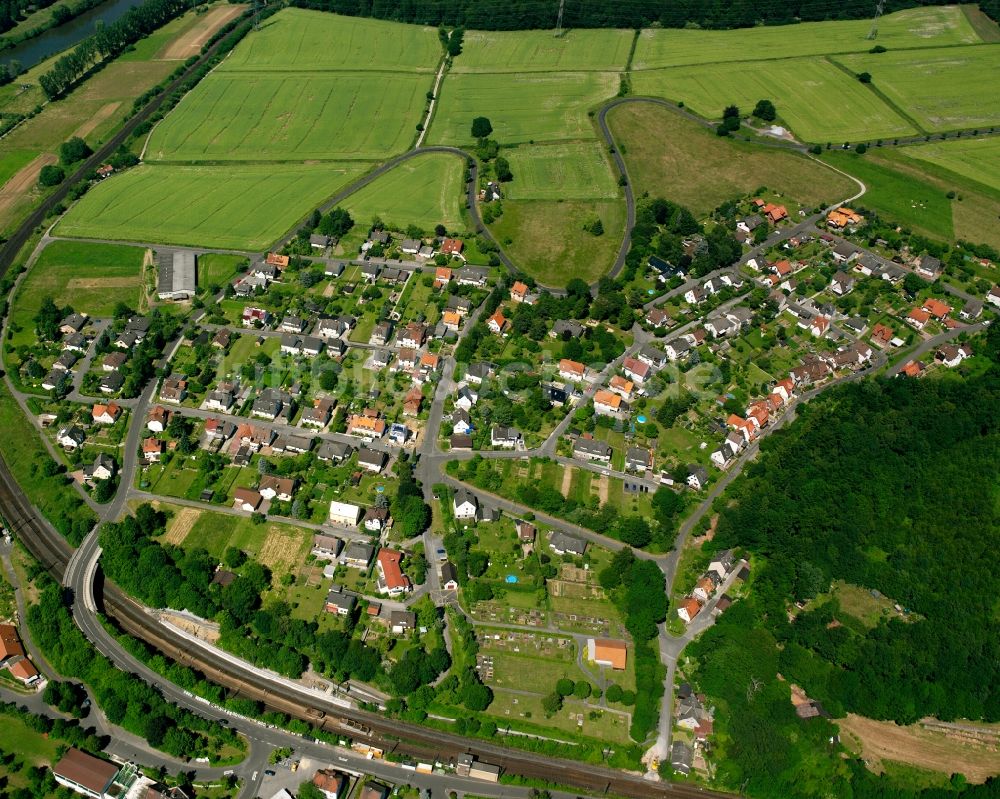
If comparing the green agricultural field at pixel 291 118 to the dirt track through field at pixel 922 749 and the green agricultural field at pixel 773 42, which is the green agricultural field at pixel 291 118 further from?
the dirt track through field at pixel 922 749

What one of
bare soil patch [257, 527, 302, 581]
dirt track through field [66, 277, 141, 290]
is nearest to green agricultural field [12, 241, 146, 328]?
dirt track through field [66, 277, 141, 290]

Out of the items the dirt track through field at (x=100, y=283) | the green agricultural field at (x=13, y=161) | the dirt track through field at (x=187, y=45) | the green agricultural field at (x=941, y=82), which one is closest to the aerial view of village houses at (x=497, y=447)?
the dirt track through field at (x=100, y=283)

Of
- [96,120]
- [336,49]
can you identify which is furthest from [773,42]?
[96,120]

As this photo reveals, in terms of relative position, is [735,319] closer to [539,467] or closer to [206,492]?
[539,467]

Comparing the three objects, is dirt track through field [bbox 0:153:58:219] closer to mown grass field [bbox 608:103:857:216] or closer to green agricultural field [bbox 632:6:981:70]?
mown grass field [bbox 608:103:857:216]

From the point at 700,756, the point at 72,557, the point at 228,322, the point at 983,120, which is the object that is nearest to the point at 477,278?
the point at 228,322

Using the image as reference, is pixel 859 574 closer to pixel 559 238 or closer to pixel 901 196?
pixel 559 238
